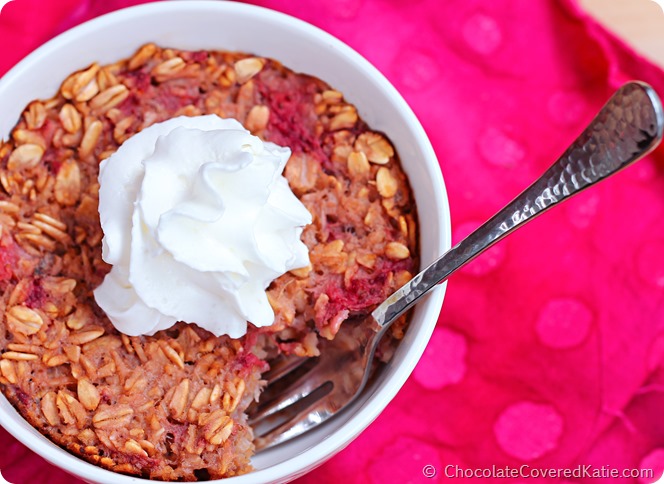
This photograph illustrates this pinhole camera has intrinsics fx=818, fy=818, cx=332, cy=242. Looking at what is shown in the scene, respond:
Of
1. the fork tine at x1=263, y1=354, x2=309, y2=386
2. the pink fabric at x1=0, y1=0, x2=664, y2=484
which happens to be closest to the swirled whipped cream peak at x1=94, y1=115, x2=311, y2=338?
the fork tine at x1=263, y1=354, x2=309, y2=386

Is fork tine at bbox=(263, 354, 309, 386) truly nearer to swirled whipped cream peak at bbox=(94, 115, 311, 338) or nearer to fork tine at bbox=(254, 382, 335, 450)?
fork tine at bbox=(254, 382, 335, 450)

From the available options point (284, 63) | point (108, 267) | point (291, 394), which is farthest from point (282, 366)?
point (284, 63)

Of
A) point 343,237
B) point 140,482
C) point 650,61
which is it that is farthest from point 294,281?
point 650,61

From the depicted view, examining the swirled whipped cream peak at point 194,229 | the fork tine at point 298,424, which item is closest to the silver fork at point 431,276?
the fork tine at point 298,424

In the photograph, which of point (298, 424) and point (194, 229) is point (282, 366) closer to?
point (298, 424)

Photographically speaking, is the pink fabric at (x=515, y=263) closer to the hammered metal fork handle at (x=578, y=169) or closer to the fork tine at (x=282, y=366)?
the fork tine at (x=282, y=366)

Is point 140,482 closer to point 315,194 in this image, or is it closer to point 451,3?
point 315,194

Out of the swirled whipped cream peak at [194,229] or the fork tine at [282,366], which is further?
the fork tine at [282,366]
